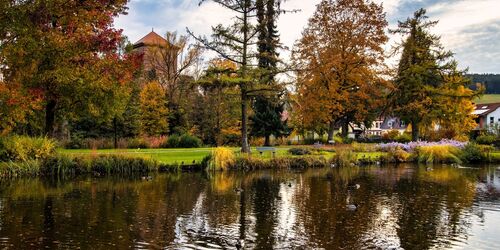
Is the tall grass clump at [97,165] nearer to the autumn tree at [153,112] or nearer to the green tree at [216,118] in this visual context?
the green tree at [216,118]

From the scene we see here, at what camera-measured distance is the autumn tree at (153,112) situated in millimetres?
46250

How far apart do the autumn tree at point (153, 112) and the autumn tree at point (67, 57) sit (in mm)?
17176

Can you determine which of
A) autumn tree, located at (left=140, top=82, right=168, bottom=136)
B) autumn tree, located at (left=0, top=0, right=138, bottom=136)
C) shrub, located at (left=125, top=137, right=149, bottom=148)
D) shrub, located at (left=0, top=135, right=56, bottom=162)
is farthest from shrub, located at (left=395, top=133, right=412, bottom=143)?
shrub, located at (left=0, top=135, right=56, bottom=162)

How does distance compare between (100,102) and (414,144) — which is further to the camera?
(414,144)

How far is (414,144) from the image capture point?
122 ft

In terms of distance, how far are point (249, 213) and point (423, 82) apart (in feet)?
116

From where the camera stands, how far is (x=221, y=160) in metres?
27.4

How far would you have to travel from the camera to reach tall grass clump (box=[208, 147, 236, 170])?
27297 millimetres

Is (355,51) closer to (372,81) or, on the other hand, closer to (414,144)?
(372,81)

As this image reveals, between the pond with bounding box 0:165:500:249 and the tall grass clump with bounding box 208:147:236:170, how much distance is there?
3337mm

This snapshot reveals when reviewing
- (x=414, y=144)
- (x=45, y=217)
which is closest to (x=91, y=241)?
(x=45, y=217)

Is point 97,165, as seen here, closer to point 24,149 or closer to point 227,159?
point 24,149

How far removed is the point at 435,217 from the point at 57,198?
519 inches

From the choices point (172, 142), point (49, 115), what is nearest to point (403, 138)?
point (172, 142)
